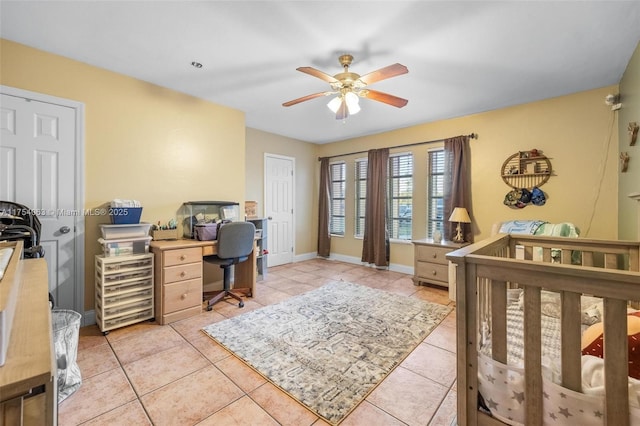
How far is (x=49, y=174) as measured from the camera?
242cm

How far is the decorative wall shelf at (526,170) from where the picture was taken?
3.31m

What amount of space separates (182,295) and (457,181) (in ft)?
12.6

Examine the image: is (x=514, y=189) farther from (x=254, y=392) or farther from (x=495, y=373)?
(x=254, y=392)

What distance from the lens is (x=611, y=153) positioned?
2898mm

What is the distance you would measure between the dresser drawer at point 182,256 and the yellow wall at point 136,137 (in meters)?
0.66

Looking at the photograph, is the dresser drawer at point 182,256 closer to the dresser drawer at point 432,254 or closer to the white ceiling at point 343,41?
the white ceiling at point 343,41

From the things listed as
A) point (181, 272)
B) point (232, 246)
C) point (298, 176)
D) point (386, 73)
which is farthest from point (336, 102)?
point (298, 176)

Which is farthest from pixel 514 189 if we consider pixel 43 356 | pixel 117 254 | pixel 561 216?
pixel 117 254

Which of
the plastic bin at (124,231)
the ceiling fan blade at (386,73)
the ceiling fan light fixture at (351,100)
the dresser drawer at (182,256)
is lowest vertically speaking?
the dresser drawer at (182,256)

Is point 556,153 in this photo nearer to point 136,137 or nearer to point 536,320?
point 536,320

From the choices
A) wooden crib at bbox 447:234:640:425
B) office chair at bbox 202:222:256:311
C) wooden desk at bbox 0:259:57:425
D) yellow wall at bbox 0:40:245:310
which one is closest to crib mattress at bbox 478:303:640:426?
wooden crib at bbox 447:234:640:425

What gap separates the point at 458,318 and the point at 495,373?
0.26 m

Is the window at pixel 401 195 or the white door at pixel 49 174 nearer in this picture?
the white door at pixel 49 174

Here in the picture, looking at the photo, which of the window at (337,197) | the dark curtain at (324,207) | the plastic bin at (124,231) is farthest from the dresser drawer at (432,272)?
the plastic bin at (124,231)
